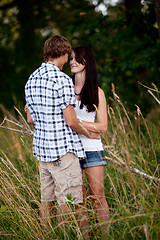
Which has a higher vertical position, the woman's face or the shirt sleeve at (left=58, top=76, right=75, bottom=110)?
the woman's face

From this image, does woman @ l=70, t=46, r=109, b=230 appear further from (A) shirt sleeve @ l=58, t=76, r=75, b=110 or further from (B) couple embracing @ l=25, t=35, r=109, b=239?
(A) shirt sleeve @ l=58, t=76, r=75, b=110

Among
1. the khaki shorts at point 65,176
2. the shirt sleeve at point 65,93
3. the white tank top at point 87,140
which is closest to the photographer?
the shirt sleeve at point 65,93

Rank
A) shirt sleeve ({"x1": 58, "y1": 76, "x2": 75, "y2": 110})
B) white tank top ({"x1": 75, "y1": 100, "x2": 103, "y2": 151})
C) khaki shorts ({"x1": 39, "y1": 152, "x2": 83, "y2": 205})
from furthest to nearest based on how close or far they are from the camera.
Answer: white tank top ({"x1": 75, "y1": 100, "x2": 103, "y2": 151}) → khaki shorts ({"x1": 39, "y1": 152, "x2": 83, "y2": 205}) → shirt sleeve ({"x1": 58, "y1": 76, "x2": 75, "y2": 110})

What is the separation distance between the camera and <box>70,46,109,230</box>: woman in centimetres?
246

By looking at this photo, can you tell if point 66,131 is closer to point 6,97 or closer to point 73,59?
point 73,59

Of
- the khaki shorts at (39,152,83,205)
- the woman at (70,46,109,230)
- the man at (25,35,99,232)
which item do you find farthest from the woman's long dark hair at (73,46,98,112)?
the khaki shorts at (39,152,83,205)

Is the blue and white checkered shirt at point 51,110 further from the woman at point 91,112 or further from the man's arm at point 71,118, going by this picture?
the woman at point 91,112

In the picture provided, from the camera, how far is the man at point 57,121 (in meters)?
2.08

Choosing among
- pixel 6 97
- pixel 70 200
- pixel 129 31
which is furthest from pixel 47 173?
pixel 6 97

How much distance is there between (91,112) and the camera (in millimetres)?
2543

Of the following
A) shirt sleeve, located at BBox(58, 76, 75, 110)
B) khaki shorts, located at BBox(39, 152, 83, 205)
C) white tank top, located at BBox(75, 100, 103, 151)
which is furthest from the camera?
white tank top, located at BBox(75, 100, 103, 151)

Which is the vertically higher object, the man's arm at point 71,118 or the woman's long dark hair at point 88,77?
the woman's long dark hair at point 88,77

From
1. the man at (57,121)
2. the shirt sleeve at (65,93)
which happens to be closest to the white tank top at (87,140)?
the man at (57,121)

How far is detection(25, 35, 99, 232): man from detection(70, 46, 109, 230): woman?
218 millimetres
